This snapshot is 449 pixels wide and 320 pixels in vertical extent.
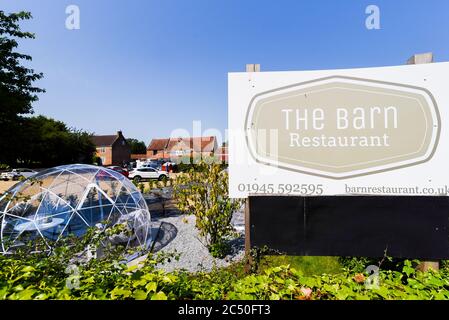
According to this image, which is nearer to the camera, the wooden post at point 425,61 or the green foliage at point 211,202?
the wooden post at point 425,61

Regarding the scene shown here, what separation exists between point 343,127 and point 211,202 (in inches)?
173

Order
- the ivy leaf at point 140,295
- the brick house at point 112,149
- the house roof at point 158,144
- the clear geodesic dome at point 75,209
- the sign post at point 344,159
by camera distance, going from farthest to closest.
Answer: the house roof at point 158,144 → the brick house at point 112,149 → the clear geodesic dome at point 75,209 → the sign post at point 344,159 → the ivy leaf at point 140,295

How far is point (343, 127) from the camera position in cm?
310

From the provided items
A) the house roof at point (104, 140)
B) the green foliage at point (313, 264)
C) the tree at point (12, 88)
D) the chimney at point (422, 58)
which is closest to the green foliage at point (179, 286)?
the chimney at point (422, 58)

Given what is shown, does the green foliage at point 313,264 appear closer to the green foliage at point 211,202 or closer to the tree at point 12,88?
the green foliage at point 211,202

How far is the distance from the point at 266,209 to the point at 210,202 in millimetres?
3670

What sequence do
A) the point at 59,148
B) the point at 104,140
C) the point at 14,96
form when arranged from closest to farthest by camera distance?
the point at 14,96 < the point at 59,148 < the point at 104,140

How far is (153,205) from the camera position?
45.8ft

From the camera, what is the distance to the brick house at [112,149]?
60.5 meters

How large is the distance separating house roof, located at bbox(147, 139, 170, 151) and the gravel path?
214 feet

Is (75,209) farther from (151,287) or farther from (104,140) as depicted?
(104,140)

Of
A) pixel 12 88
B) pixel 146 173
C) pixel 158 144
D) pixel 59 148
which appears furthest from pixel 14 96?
pixel 158 144
